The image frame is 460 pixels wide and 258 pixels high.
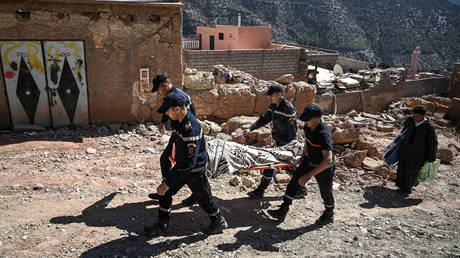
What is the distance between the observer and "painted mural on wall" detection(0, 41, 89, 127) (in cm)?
679

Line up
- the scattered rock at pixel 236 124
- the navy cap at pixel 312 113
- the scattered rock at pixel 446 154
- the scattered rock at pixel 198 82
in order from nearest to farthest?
1. the navy cap at pixel 312 113
2. the scattered rock at pixel 446 154
3. the scattered rock at pixel 236 124
4. the scattered rock at pixel 198 82

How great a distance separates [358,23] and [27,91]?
6404cm

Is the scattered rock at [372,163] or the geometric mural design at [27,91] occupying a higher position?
the geometric mural design at [27,91]

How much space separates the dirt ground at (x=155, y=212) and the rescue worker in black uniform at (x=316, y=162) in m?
0.21

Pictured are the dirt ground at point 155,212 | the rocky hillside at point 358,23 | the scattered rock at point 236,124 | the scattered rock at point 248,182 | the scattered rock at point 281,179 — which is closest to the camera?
the dirt ground at point 155,212

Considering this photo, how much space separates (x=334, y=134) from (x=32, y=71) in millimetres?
6215

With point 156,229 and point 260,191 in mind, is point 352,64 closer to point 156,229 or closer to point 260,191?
point 260,191

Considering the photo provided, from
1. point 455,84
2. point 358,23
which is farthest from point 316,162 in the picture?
point 358,23

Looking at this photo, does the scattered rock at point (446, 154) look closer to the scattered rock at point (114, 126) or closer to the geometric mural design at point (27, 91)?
the scattered rock at point (114, 126)

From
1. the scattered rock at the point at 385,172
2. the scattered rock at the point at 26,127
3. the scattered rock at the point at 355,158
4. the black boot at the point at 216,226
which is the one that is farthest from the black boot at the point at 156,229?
the scattered rock at the point at 26,127

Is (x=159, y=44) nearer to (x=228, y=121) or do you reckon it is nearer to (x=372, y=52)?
(x=228, y=121)

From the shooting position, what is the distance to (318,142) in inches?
166

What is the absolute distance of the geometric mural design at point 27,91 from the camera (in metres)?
6.89

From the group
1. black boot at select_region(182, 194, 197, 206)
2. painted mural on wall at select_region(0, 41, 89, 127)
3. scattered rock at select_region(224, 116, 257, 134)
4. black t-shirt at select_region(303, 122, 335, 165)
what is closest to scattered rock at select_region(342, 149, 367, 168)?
scattered rock at select_region(224, 116, 257, 134)
